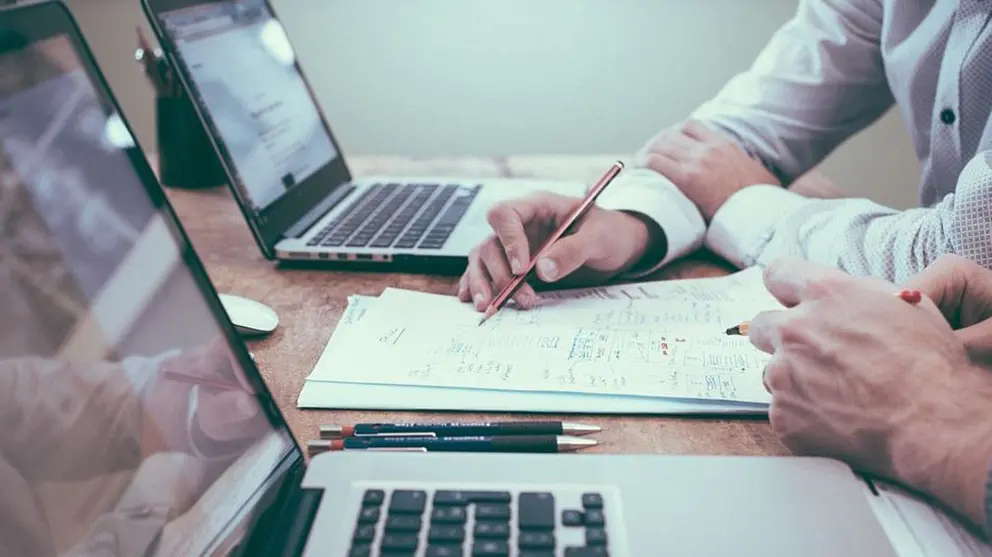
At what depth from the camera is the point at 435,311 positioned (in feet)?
2.36

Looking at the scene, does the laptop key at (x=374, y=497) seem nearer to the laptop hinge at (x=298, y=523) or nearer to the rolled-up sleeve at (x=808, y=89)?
the laptop hinge at (x=298, y=523)

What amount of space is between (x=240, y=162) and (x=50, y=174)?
19.0 inches

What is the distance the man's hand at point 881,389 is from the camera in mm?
456

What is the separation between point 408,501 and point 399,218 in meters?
0.56

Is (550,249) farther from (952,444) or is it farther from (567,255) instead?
(952,444)

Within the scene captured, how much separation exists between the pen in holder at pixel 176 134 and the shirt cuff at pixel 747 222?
62 cm

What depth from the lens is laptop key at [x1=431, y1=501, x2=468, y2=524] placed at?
0.41 m

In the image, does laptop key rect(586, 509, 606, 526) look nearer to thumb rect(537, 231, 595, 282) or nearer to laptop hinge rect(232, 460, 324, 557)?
laptop hinge rect(232, 460, 324, 557)

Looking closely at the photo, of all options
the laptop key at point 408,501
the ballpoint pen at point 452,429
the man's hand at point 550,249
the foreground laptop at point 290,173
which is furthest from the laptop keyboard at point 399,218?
the laptop key at point 408,501

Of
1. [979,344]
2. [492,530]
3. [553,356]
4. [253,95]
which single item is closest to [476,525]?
[492,530]

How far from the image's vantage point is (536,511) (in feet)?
1.35

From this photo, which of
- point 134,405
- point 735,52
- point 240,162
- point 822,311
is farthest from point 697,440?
point 735,52

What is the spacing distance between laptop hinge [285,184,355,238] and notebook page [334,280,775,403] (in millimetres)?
202

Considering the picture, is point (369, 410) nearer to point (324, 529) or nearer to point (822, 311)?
point (324, 529)
